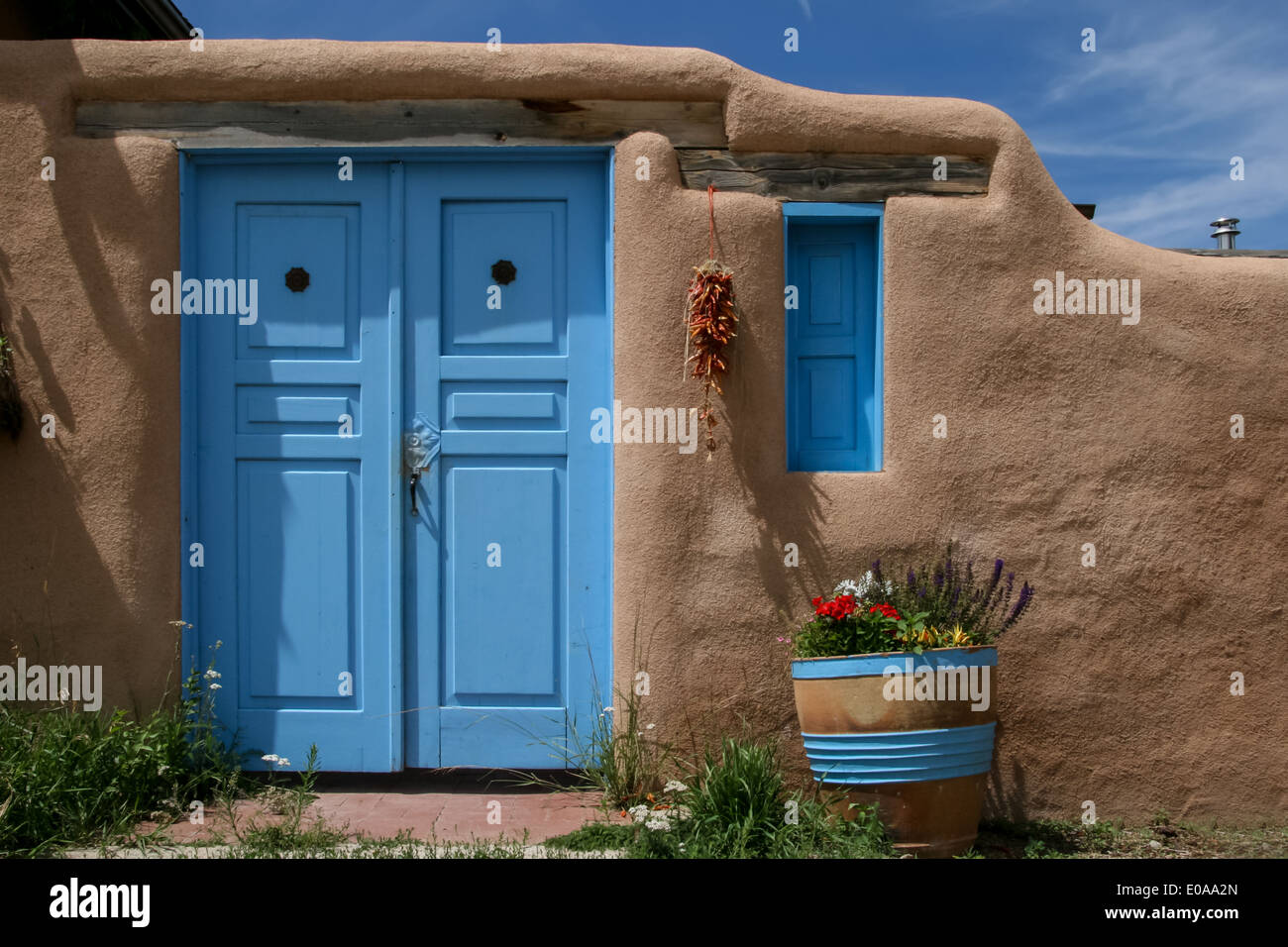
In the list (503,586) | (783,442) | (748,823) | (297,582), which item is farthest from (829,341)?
(297,582)

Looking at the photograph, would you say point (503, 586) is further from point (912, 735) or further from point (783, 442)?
point (912, 735)

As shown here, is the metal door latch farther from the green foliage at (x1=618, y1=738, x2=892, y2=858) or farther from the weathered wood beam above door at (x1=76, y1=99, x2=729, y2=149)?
the green foliage at (x1=618, y1=738, x2=892, y2=858)

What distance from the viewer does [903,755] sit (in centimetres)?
377

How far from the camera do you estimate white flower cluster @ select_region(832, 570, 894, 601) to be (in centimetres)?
411

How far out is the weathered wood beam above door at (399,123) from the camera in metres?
4.46

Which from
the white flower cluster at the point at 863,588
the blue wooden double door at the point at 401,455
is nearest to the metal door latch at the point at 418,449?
the blue wooden double door at the point at 401,455

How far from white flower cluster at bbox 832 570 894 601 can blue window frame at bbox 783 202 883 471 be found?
0.60 m

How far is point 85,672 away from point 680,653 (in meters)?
2.51

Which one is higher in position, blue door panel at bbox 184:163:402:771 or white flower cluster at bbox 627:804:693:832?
blue door panel at bbox 184:163:402:771

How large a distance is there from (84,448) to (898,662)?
3.45 meters

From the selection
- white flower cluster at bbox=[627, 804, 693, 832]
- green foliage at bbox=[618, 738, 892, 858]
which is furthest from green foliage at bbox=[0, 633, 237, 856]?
green foliage at bbox=[618, 738, 892, 858]

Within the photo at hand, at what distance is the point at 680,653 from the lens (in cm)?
429
